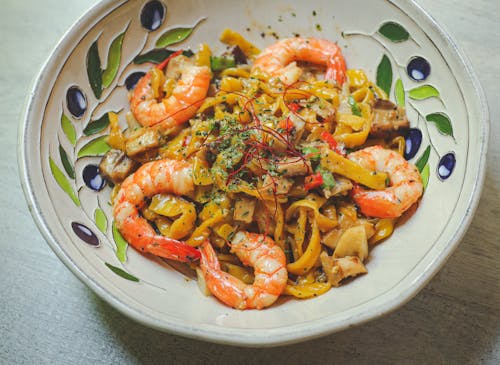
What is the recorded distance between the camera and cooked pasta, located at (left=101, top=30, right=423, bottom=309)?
3006mm

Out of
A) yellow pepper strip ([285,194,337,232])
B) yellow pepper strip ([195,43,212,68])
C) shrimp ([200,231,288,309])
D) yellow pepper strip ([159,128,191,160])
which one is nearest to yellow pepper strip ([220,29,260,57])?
yellow pepper strip ([195,43,212,68])

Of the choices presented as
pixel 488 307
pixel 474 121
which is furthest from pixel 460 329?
pixel 474 121

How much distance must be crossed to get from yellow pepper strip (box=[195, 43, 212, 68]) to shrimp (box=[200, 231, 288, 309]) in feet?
4.60

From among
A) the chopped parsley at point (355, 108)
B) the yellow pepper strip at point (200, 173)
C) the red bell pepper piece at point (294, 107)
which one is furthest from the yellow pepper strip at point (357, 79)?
the yellow pepper strip at point (200, 173)

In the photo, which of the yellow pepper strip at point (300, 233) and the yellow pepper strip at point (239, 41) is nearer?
the yellow pepper strip at point (300, 233)

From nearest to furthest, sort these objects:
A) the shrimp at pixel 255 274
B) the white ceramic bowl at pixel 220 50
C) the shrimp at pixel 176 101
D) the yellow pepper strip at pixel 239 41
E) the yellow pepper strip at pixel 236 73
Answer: the white ceramic bowl at pixel 220 50
the shrimp at pixel 255 274
the shrimp at pixel 176 101
the yellow pepper strip at pixel 236 73
the yellow pepper strip at pixel 239 41

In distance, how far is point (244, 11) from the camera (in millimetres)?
3871

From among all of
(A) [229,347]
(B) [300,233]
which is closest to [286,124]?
(B) [300,233]

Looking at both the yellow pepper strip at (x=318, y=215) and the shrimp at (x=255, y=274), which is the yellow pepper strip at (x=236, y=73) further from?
the shrimp at (x=255, y=274)

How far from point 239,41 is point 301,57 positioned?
0.52 metres

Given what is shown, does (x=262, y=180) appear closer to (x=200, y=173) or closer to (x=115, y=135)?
(x=200, y=173)

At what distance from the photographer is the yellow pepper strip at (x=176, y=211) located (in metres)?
3.13

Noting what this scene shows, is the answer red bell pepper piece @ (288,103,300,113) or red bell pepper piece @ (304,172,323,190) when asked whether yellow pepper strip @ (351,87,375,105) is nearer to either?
red bell pepper piece @ (288,103,300,113)

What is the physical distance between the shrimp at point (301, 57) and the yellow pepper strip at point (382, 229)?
3.64ft
